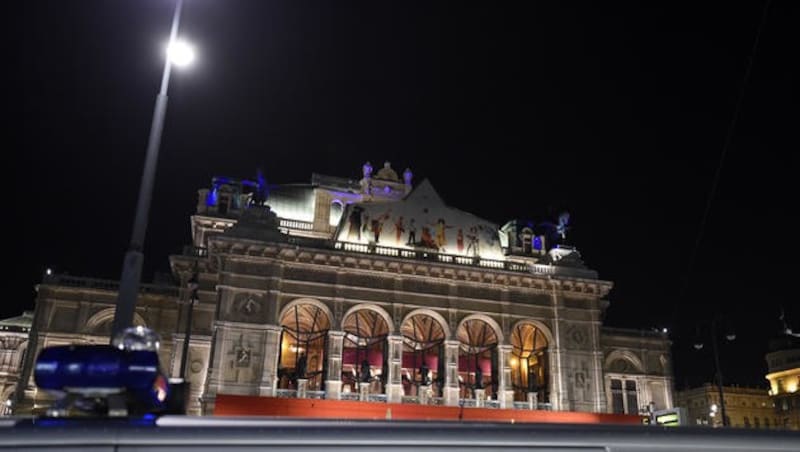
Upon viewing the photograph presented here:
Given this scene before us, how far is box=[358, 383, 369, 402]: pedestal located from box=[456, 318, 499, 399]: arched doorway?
17.7 ft

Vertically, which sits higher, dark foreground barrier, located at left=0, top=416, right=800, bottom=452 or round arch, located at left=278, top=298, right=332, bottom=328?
round arch, located at left=278, top=298, right=332, bottom=328

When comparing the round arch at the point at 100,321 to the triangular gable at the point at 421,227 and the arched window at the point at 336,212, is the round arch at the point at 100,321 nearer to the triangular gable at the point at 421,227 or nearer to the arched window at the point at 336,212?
the triangular gable at the point at 421,227

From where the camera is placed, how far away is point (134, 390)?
9.05ft

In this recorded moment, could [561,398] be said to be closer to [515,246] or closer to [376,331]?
[376,331]

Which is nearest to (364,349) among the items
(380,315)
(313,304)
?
(380,315)

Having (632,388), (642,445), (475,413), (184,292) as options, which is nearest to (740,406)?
(632,388)

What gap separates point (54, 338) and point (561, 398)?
1083 inches

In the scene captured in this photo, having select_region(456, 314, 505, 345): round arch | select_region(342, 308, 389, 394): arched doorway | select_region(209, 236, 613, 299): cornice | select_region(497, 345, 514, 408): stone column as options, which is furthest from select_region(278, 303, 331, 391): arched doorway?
select_region(497, 345, 514, 408): stone column

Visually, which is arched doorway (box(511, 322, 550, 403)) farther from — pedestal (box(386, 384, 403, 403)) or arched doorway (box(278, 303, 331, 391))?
arched doorway (box(278, 303, 331, 391))

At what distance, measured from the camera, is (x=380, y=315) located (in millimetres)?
33219

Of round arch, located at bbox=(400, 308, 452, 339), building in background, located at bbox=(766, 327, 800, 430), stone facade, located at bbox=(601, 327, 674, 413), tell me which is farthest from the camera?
building in background, located at bbox=(766, 327, 800, 430)

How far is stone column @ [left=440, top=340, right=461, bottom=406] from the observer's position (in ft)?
105

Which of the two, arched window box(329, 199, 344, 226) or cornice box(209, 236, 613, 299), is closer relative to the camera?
cornice box(209, 236, 613, 299)

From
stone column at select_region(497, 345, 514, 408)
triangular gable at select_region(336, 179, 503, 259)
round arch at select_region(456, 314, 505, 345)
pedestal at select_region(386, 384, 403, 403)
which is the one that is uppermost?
triangular gable at select_region(336, 179, 503, 259)
